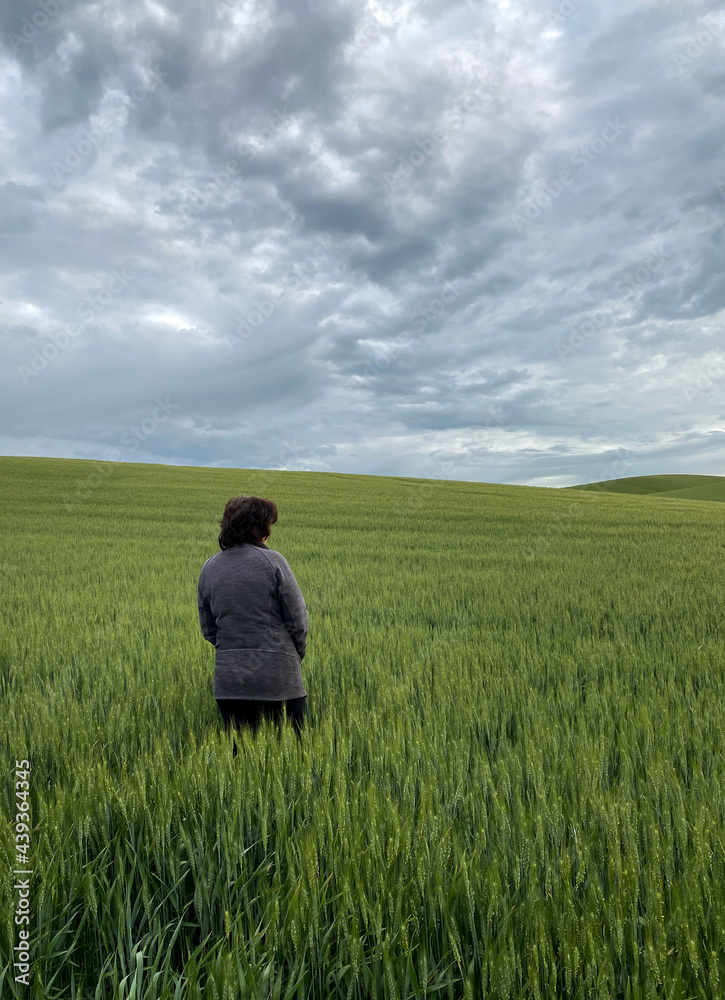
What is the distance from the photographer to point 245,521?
3557 millimetres

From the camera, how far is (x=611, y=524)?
20594mm

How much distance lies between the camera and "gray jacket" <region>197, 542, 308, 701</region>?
3469 millimetres

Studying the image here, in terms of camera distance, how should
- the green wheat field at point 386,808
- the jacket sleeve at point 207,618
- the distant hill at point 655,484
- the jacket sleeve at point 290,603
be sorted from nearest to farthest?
the green wheat field at point 386,808 → the jacket sleeve at point 290,603 → the jacket sleeve at point 207,618 → the distant hill at point 655,484

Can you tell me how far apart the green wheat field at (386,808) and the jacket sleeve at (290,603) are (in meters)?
0.58

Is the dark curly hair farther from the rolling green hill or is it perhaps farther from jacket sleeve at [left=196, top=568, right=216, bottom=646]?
the rolling green hill

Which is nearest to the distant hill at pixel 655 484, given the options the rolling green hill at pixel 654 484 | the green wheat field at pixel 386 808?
Answer: the rolling green hill at pixel 654 484

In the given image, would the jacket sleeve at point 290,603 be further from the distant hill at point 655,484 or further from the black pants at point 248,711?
the distant hill at point 655,484

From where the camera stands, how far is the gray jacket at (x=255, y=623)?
11.4 feet

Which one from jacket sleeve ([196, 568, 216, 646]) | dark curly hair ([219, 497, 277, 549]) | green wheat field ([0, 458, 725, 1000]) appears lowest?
green wheat field ([0, 458, 725, 1000])

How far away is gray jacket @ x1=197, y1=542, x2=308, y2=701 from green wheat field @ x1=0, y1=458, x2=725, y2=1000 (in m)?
0.38

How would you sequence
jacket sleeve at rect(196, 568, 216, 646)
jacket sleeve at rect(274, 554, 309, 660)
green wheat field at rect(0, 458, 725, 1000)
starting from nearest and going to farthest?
green wheat field at rect(0, 458, 725, 1000) → jacket sleeve at rect(274, 554, 309, 660) → jacket sleeve at rect(196, 568, 216, 646)

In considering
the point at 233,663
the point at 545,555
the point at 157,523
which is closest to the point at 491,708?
the point at 233,663

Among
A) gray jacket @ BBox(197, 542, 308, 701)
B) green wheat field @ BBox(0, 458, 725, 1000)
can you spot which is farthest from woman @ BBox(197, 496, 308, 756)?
green wheat field @ BBox(0, 458, 725, 1000)

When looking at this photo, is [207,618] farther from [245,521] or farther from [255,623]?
[245,521]
